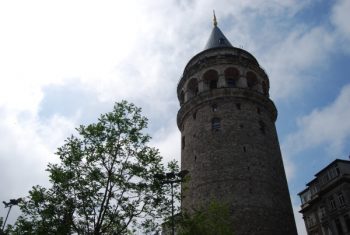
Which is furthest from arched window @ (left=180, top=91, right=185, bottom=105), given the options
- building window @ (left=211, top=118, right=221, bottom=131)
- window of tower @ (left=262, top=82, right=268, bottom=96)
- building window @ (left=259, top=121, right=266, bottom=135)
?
→ building window @ (left=259, top=121, right=266, bottom=135)

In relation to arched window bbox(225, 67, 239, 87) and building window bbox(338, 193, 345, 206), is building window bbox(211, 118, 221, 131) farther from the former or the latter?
building window bbox(338, 193, 345, 206)

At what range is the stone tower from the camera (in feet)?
99.5

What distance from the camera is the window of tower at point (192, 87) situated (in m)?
40.9

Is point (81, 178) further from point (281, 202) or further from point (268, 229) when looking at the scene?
point (281, 202)

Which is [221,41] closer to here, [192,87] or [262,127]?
[192,87]

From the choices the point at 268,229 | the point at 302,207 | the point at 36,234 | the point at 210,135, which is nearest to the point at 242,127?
the point at 210,135

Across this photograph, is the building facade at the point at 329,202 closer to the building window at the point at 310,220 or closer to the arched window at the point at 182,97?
the building window at the point at 310,220

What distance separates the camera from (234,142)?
3359 centimetres

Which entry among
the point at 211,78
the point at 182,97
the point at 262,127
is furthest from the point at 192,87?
the point at 262,127

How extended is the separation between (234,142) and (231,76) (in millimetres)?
9787

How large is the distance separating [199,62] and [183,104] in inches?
208

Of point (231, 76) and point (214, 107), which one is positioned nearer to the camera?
point (214, 107)

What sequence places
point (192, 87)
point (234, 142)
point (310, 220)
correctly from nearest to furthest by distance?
point (234, 142) < point (192, 87) < point (310, 220)

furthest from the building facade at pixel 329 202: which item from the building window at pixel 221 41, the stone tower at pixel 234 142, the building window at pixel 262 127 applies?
the building window at pixel 221 41
